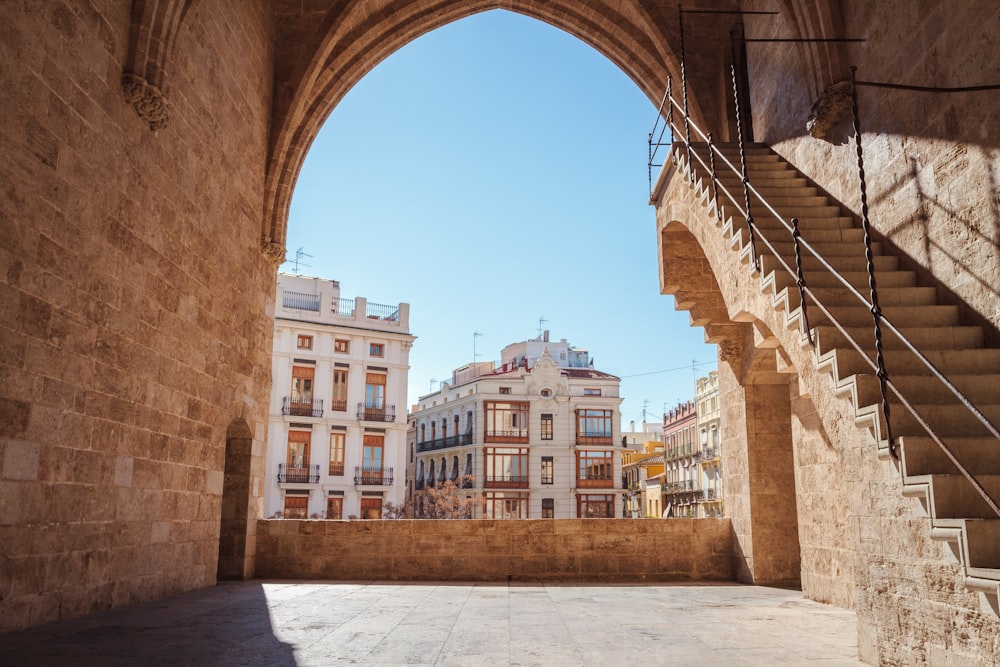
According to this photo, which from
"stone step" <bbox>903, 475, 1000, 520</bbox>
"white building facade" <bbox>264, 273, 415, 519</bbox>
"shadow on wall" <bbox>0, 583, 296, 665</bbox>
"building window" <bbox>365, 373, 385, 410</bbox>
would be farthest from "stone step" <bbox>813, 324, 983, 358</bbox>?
"building window" <bbox>365, 373, 385, 410</bbox>

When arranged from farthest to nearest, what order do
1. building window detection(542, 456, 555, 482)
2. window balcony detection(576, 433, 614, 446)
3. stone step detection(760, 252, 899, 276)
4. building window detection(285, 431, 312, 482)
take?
1. window balcony detection(576, 433, 614, 446)
2. building window detection(542, 456, 555, 482)
3. building window detection(285, 431, 312, 482)
4. stone step detection(760, 252, 899, 276)

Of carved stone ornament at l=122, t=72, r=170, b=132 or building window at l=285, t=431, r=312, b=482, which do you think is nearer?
carved stone ornament at l=122, t=72, r=170, b=132

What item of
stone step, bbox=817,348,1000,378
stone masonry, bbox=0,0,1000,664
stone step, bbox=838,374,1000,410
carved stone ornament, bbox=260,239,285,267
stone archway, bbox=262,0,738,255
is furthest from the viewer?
stone archway, bbox=262,0,738,255

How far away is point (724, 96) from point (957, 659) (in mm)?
8954

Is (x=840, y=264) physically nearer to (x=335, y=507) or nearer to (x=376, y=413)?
(x=335, y=507)

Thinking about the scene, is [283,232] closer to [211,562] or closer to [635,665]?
[211,562]

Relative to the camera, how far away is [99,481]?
616 cm

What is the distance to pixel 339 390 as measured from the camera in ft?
106

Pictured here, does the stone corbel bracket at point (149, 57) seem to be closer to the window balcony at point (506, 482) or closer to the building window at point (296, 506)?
the building window at point (296, 506)

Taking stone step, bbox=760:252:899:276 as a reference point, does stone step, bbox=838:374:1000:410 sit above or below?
below

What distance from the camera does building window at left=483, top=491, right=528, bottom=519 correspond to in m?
38.4

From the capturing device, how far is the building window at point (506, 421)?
38812 mm

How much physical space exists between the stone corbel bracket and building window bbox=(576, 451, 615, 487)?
3421 centimetres

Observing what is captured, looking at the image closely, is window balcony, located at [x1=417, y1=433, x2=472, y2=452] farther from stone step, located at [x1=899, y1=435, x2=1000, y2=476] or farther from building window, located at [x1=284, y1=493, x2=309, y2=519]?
stone step, located at [x1=899, y1=435, x2=1000, y2=476]
